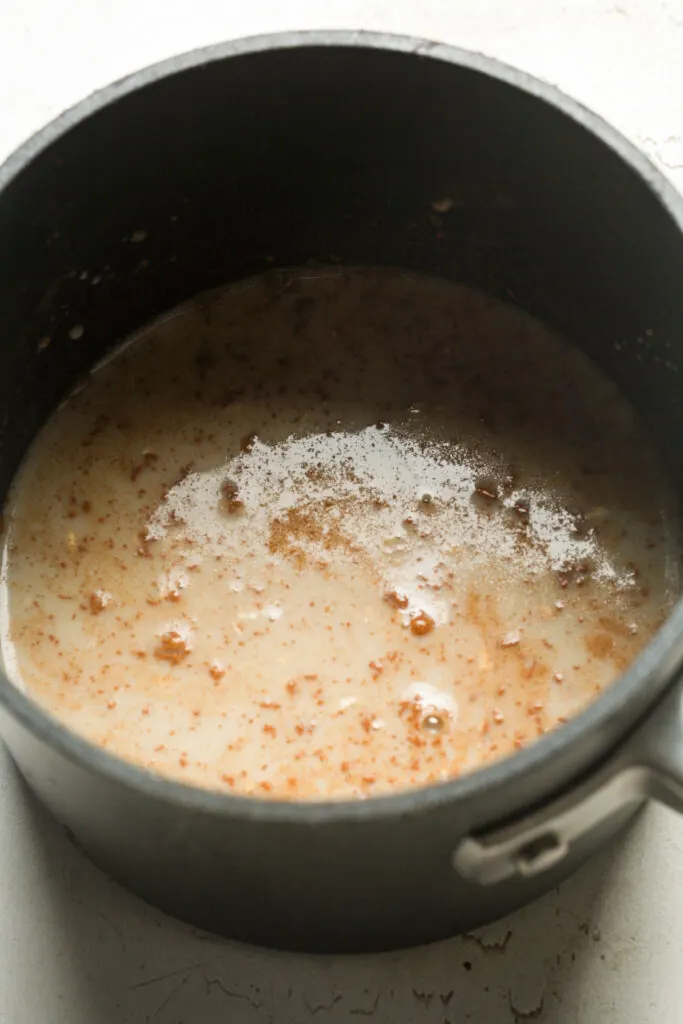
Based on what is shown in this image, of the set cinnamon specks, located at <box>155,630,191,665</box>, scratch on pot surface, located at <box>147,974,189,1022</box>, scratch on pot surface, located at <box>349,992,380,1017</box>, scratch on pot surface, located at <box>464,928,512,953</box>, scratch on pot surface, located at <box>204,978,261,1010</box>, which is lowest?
scratch on pot surface, located at <box>147,974,189,1022</box>

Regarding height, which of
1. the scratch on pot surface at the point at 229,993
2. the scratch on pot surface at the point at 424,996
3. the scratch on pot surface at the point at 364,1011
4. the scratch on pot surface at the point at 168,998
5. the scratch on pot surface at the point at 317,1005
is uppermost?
the scratch on pot surface at the point at 424,996

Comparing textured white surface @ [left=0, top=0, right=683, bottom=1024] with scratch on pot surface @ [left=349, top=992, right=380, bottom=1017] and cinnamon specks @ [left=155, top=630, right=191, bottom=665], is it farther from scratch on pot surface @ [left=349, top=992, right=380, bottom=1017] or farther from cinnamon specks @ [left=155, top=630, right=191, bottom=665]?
cinnamon specks @ [left=155, top=630, right=191, bottom=665]

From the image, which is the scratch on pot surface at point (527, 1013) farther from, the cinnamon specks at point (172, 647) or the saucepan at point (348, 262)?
the cinnamon specks at point (172, 647)

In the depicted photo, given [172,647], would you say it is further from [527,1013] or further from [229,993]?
[527,1013]

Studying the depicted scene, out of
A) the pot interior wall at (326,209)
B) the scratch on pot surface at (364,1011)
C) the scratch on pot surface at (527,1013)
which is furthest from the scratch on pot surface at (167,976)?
the pot interior wall at (326,209)

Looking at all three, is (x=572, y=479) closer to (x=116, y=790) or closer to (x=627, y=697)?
(x=627, y=697)

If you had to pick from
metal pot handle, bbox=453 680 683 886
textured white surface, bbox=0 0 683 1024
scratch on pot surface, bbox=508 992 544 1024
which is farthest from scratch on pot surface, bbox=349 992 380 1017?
metal pot handle, bbox=453 680 683 886
